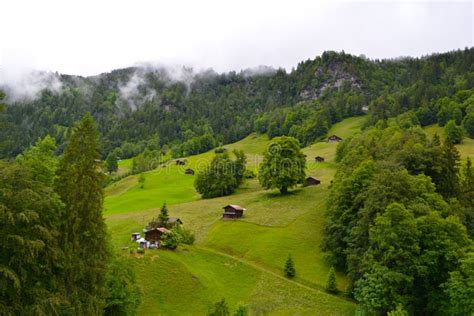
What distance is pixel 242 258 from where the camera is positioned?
198 feet

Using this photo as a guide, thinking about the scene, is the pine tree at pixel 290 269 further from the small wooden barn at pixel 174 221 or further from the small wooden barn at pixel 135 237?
the small wooden barn at pixel 135 237

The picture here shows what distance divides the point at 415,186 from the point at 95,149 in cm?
3677

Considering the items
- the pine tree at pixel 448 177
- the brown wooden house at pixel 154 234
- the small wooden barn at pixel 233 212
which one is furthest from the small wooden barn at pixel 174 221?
the pine tree at pixel 448 177

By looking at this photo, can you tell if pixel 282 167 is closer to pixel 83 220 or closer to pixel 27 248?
pixel 83 220

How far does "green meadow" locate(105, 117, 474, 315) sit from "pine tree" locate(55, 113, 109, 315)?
10994 millimetres

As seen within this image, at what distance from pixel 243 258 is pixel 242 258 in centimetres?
14

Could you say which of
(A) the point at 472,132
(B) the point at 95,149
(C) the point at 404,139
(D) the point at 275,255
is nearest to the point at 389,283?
(D) the point at 275,255

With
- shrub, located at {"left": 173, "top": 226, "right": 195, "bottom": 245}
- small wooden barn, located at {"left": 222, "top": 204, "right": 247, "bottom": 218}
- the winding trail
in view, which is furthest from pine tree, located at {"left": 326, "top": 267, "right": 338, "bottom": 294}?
small wooden barn, located at {"left": 222, "top": 204, "right": 247, "bottom": 218}

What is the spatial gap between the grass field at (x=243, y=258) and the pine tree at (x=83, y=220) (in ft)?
42.3

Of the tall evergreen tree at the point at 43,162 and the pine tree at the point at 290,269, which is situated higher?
the tall evergreen tree at the point at 43,162

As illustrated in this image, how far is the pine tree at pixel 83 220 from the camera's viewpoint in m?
27.5

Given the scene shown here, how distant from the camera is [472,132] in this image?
120625mm

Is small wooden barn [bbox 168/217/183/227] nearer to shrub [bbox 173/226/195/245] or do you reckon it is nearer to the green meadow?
the green meadow

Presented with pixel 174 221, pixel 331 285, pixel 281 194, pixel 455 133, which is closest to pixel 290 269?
pixel 331 285
